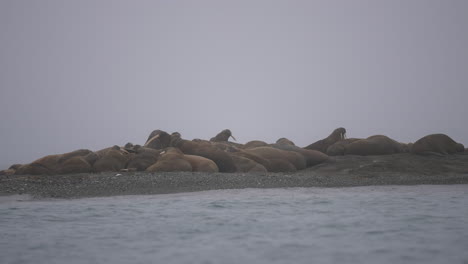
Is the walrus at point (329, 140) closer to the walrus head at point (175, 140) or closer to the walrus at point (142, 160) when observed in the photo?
the walrus head at point (175, 140)

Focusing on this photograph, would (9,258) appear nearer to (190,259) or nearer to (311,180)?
(190,259)

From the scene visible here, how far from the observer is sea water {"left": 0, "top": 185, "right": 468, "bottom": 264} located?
4.41 metres

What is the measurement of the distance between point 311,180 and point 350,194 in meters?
2.25

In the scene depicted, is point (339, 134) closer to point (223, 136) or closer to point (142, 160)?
point (223, 136)

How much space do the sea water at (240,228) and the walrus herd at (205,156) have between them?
3993 mm

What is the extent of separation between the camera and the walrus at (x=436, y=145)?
15633 millimetres

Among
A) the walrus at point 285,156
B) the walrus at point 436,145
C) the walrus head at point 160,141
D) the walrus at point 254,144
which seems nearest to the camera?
the walrus at point 285,156

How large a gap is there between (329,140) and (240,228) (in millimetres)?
13269

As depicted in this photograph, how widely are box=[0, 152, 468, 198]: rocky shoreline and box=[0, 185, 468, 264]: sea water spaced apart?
91 cm

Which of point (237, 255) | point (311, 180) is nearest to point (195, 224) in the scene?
point (237, 255)

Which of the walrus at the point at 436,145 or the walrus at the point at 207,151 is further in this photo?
the walrus at the point at 436,145

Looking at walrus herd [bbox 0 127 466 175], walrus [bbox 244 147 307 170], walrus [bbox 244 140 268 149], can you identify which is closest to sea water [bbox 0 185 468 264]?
walrus herd [bbox 0 127 466 175]

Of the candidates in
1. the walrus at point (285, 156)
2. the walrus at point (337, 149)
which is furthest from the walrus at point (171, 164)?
the walrus at point (337, 149)

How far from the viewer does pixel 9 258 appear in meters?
4.44
